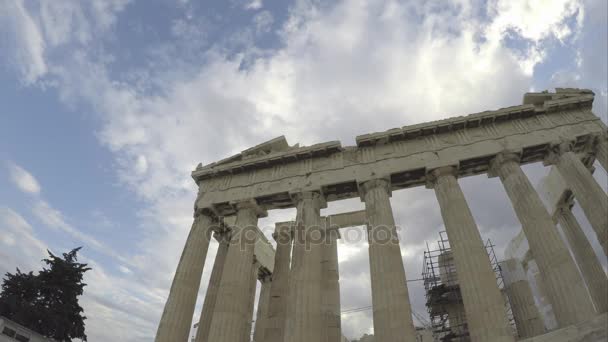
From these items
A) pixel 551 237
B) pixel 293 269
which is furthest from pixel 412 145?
pixel 293 269

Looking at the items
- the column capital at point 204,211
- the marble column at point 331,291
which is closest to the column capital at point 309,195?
the marble column at point 331,291

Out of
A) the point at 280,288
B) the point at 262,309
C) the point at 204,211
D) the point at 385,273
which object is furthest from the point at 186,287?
the point at 385,273

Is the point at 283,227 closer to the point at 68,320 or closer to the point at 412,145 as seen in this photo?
the point at 412,145

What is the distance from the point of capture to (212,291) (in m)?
20.1

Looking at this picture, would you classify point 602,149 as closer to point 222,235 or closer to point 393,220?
point 393,220

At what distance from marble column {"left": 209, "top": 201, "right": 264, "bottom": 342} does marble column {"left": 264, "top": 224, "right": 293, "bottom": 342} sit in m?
2.88

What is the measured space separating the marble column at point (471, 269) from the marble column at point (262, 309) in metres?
12.2

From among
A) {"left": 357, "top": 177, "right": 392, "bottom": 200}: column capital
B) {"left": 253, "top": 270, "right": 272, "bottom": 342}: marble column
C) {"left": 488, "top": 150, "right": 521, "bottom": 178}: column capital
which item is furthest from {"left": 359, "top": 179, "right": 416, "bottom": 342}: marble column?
{"left": 253, "top": 270, "right": 272, "bottom": 342}: marble column

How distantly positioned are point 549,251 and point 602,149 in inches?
275

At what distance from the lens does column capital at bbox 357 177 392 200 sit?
18.2 m

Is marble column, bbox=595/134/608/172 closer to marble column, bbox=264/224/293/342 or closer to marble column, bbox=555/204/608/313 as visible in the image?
marble column, bbox=555/204/608/313

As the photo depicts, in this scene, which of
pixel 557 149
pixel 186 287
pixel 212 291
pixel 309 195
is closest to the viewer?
pixel 557 149

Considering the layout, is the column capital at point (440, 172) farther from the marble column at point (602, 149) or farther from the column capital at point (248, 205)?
the column capital at point (248, 205)

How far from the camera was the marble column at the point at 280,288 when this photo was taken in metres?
19.8
